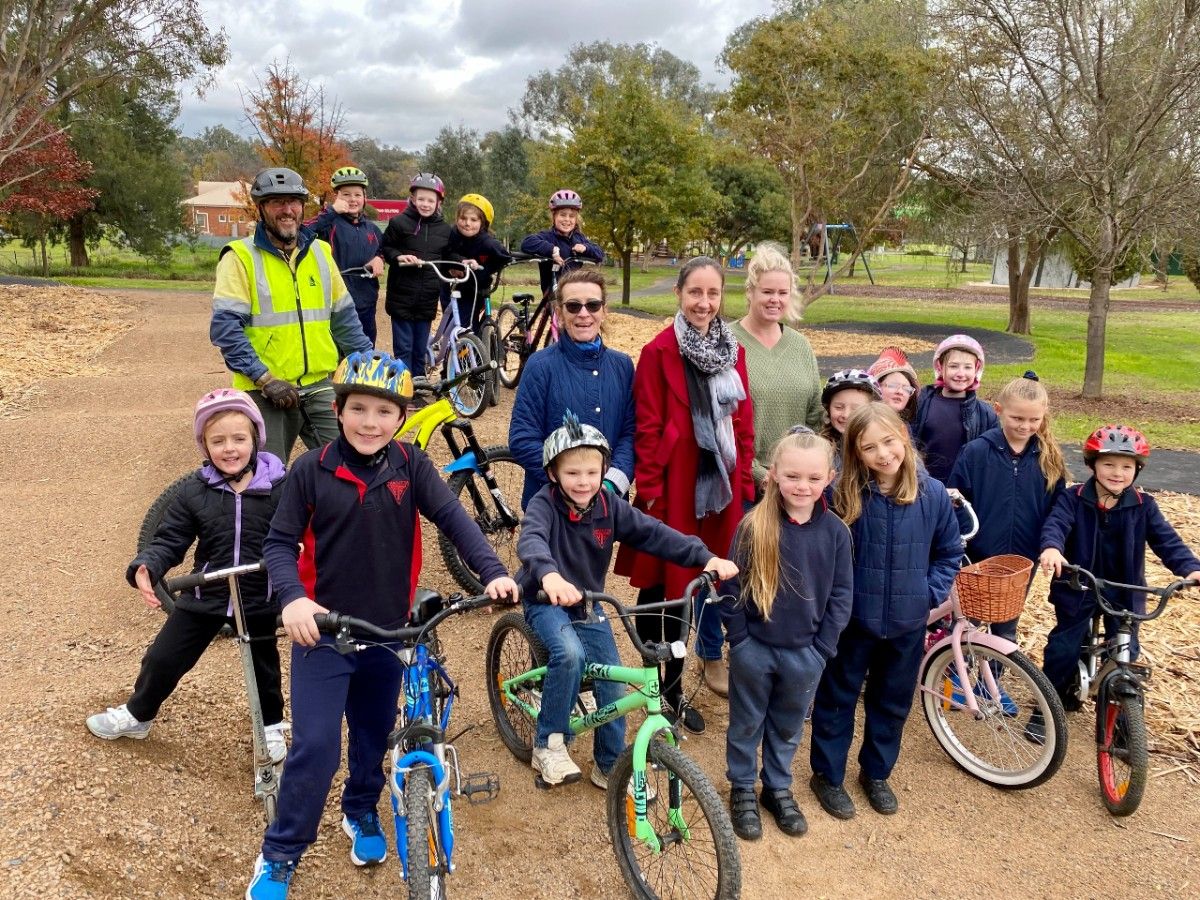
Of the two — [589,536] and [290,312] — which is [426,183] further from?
[589,536]

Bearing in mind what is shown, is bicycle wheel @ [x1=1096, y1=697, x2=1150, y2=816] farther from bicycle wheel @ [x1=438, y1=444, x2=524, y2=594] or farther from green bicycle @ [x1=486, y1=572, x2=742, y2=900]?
bicycle wheel @ [x1=438, y1=444, x2=524, y2=594]

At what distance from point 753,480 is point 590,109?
928 inches

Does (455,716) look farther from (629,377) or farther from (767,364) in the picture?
(767,364)

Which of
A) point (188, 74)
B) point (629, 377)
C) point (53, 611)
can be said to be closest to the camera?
point (629, 377)

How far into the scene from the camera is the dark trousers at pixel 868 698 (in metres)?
3.61

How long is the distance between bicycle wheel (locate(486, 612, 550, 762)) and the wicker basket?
1.85m

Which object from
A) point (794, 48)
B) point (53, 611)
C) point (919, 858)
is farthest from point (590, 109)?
point (919, 858)

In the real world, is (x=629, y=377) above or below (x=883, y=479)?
above

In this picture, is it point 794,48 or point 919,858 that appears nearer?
point 919,858

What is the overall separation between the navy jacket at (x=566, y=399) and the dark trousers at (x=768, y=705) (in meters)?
0.93

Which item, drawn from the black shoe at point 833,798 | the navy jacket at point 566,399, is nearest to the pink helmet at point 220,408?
the navy jacket at point 566,399

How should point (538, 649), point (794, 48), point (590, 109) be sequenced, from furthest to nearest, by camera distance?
point (590, 109) → point (794, 48) → point (538, 649)

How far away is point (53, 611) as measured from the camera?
204 inches

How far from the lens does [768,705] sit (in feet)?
11.6
